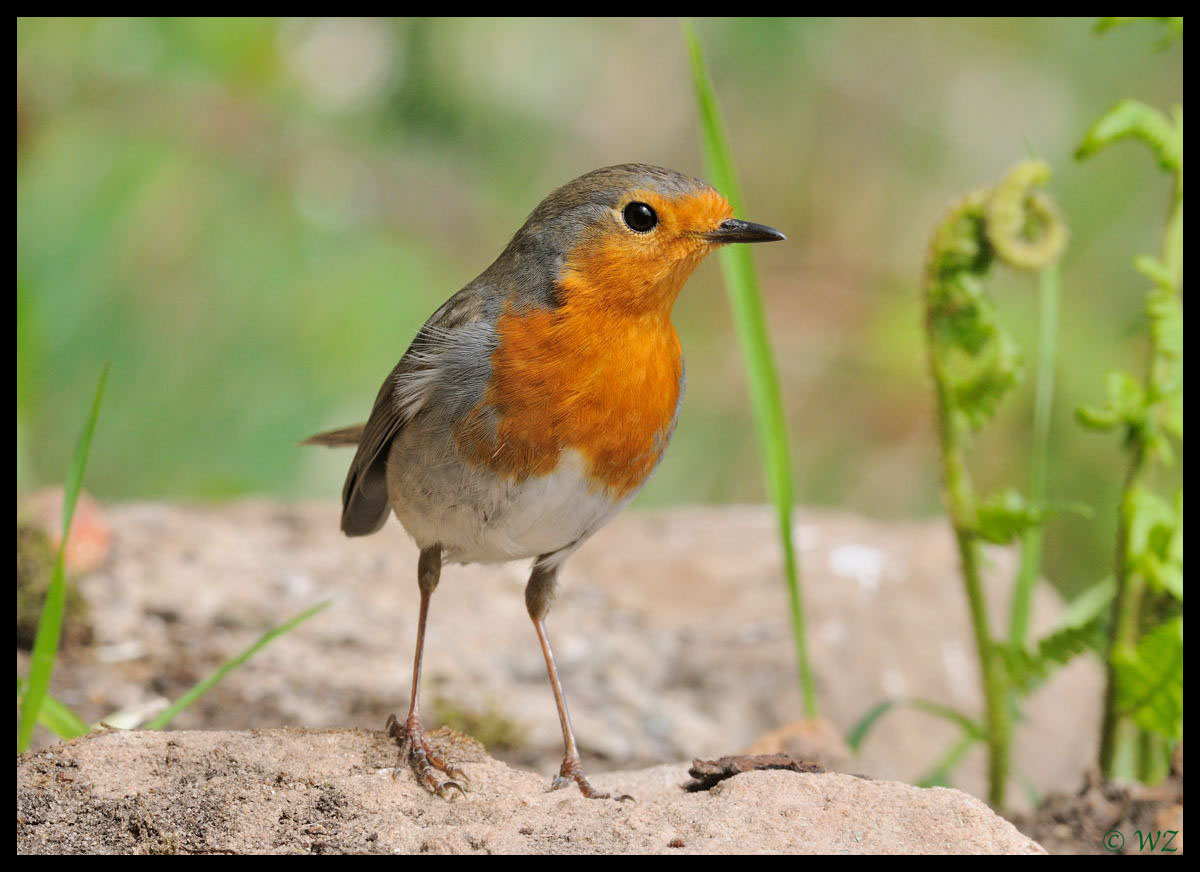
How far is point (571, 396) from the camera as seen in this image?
8.96ft

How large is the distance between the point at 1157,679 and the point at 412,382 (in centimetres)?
193

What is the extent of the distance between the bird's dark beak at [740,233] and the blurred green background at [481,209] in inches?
130

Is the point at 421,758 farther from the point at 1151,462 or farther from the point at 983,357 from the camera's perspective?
the point at 1151,462

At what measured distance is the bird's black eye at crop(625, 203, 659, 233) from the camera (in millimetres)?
2830

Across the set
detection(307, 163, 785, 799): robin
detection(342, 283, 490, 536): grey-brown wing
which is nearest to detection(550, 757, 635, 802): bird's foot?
detection(307, 163, 785, 799): robin

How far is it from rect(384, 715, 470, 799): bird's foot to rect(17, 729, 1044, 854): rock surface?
25mm

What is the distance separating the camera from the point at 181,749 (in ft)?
8.32

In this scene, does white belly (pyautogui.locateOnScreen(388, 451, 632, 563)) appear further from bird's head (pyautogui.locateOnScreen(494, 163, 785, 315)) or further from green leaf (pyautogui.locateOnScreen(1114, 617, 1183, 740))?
green leaf (pyautogui.locateOnScreen(1114, 617, 1183, 740))

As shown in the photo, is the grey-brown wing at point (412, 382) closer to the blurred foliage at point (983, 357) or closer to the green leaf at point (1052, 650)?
the blurred foliage at point (983, 357)

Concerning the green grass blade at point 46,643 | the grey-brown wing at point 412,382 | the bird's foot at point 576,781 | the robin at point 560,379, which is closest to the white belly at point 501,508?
the robin at point 560,379

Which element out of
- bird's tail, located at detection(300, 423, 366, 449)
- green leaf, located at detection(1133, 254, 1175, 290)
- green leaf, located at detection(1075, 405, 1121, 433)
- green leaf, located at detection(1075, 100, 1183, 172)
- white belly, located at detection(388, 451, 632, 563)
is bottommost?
white belly, located at detection(388, 451, 632, 563)

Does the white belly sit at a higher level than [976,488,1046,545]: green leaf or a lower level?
higher

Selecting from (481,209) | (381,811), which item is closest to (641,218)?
(381,811)

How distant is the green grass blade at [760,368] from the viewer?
3.42m
